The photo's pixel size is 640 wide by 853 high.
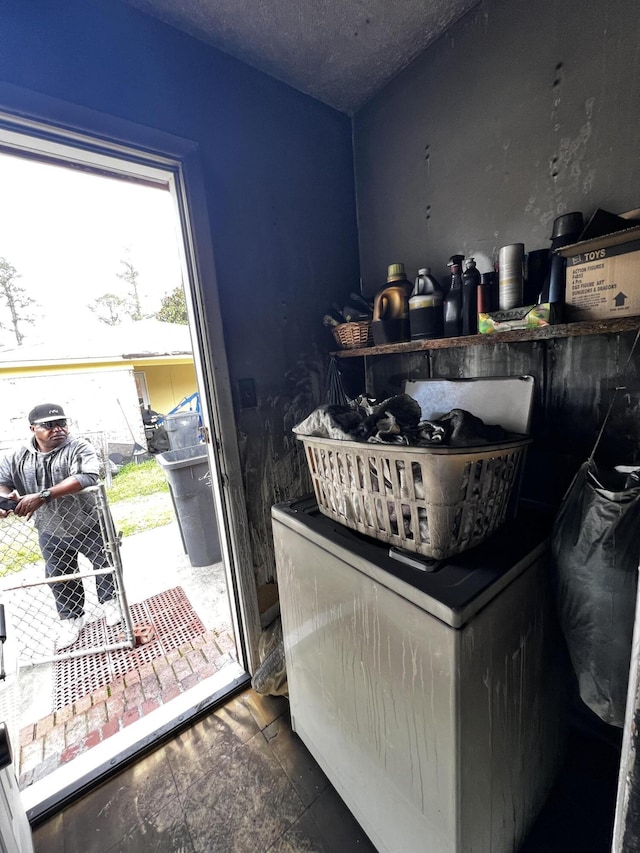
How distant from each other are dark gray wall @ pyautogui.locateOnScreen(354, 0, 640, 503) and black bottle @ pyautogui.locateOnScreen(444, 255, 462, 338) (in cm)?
14

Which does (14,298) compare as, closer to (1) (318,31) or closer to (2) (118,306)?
(2) (118,306)

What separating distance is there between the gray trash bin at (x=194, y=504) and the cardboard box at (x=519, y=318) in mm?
2093

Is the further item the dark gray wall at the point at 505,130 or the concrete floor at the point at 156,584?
the concrete floor at the point at 156,584

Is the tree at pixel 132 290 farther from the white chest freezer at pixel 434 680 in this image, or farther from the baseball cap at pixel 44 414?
the white chest freezer at pixel 434 680

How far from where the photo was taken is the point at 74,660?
72.3 inches

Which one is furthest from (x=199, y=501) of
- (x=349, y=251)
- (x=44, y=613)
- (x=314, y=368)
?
(x=349, y=251)

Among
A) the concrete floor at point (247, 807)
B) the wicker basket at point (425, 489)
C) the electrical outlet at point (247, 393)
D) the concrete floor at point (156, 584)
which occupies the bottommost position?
the concrete floor at point (156, 584)

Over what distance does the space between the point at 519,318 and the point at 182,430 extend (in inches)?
129

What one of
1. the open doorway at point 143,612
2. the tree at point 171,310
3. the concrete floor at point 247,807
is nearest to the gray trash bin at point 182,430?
the open doorway at point 143,612

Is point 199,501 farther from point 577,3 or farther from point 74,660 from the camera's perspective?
point 577,3

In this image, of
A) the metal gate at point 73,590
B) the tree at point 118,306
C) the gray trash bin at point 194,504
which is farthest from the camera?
the tree at point 118,306

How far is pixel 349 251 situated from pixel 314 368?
0.63 metres

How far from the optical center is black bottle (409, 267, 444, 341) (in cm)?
121

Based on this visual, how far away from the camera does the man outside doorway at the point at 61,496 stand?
1.91 meters
